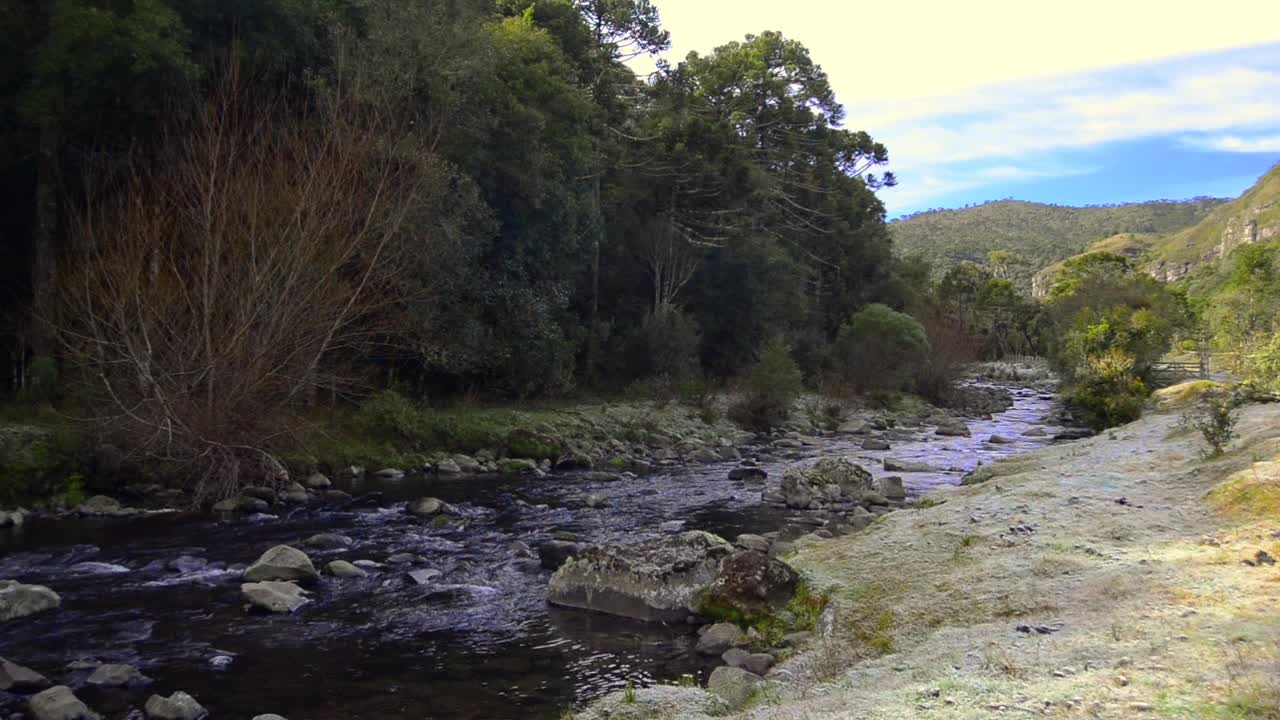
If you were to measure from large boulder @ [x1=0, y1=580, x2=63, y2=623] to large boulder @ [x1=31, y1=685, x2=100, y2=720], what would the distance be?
3.23 meters

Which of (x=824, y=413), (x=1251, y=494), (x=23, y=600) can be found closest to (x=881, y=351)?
(x=824, y=413)

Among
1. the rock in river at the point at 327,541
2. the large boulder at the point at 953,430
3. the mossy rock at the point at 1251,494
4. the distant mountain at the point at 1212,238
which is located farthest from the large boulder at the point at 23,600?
the distant mountain at the point at 1212,238

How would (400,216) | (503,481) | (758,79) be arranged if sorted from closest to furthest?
1. (400,216)
2. (503,481)
3. (758,79)

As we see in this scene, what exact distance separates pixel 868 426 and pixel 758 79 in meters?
22.9

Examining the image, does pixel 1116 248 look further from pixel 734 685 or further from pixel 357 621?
pixel 734 685

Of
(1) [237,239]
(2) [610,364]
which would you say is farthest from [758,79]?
(1) [237,239]

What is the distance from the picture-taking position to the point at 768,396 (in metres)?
34.1

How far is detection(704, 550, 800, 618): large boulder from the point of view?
33.0 ft

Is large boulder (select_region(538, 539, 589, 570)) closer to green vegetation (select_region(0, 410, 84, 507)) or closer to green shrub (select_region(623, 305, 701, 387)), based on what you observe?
green vegetation (select_region(0, 410, 84, 507))

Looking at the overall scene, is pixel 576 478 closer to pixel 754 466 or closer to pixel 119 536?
pixel 754 466

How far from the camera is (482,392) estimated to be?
99.0 feet

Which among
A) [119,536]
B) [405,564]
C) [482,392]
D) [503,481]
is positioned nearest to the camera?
[405,564]

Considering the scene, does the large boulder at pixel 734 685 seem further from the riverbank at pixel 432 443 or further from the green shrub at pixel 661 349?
the green shrub at pixel 661 349

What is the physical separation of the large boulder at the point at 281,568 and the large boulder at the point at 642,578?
3.52m
